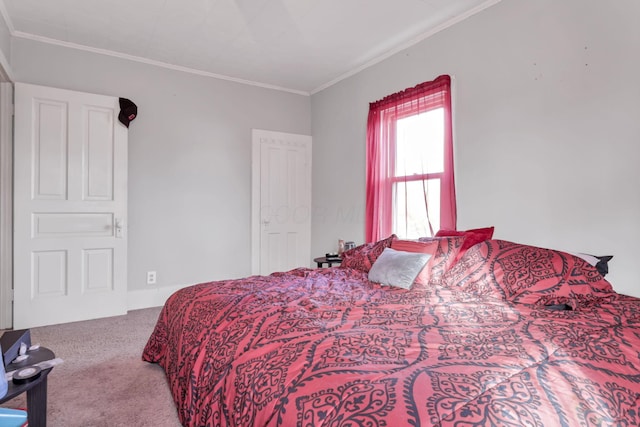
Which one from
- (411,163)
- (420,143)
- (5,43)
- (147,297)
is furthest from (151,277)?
(420,143)

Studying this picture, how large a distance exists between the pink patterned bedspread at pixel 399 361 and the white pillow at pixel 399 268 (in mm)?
237

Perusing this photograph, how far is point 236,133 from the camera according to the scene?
4266 millimetres

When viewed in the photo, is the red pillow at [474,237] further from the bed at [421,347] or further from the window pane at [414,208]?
the window pane at [414,208]

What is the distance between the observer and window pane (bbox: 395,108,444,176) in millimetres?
3035

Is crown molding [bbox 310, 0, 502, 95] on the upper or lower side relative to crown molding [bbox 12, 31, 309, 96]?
lower

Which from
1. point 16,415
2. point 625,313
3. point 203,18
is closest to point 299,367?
point 16,415

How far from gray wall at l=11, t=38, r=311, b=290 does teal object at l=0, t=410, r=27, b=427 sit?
9.14ft

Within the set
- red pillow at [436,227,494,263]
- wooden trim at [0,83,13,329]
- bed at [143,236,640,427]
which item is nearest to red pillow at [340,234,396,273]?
bed at [143,236,640,427]

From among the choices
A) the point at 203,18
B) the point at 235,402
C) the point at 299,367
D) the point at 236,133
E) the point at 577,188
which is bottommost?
the point at 235,402

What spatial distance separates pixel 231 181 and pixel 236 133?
0.58m

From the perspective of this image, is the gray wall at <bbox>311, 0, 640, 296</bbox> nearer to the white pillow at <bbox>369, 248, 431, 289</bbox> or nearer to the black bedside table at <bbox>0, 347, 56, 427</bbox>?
the white pillow at <bbox>369, 248, 431, 289</bbox>

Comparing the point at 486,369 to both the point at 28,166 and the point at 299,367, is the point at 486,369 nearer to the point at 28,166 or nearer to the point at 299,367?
the point at 299,367

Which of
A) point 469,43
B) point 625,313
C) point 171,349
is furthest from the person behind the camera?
point 469,43

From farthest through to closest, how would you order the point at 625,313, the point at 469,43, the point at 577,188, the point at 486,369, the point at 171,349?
the point at 469,43
the point at 577,188
the point at 171,349
the point at 625,313
the point at 486,369
